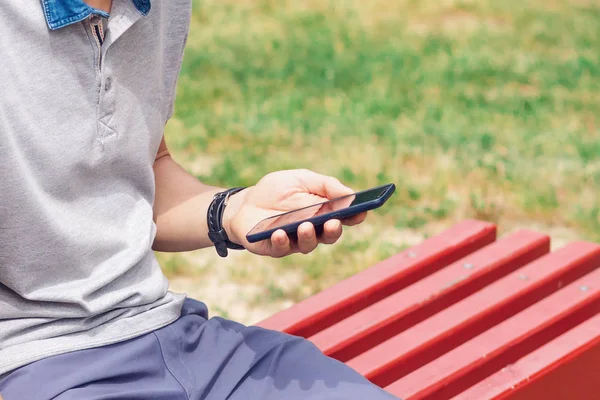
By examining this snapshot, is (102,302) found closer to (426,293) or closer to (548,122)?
(426,293)

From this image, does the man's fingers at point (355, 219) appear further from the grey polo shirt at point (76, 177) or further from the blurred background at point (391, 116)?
the blurred background at point (391, 116)

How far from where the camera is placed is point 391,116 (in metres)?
5.00

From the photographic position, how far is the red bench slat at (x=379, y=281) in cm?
226

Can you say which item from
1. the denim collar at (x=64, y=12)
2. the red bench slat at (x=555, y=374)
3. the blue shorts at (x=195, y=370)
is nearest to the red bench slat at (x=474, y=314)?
the red bench slat at (x=555, y=374)

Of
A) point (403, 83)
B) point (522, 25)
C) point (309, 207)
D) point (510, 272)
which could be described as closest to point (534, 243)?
point (510, 272)

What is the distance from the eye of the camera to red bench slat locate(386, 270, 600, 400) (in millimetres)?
1945

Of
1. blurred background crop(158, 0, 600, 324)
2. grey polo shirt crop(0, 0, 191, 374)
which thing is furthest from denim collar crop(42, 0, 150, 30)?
blurred background crop(158, 0, 600, 324)

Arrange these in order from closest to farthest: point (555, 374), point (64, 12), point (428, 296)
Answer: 1. point (64, 12)
2. point (555, 374)
3. point (428, 296)

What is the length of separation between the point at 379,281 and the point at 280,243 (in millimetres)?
887

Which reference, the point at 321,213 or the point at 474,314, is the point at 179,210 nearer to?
the point at 321,213

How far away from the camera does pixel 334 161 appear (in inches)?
173

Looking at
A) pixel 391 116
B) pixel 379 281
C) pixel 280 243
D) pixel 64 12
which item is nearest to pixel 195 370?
pixel 280 243

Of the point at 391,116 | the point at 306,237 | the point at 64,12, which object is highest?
A: the point at 64,12

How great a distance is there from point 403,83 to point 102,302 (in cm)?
411
